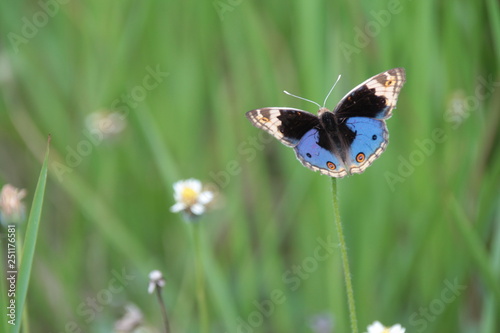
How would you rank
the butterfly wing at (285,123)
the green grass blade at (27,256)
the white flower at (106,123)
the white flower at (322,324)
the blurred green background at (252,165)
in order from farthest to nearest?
the white flower at (106,123), the blurred green background at (252,165), the white flower at (322,324), the butterfly wing at (285,123), the green grass blade at (27,256)

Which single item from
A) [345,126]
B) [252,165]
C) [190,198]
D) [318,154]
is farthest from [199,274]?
[252,165]

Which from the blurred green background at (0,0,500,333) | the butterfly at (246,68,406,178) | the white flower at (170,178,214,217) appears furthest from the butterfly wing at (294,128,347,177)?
the blurred green background at (0,0,500,333)

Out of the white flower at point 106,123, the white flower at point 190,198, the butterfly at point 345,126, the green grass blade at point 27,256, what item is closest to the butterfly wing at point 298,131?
the butterfly at point 345,126

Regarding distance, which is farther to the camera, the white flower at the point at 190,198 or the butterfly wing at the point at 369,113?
the white flower at the point at 190,198

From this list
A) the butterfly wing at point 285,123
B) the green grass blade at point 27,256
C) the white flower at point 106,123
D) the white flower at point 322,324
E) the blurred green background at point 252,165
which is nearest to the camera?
the green grass blade at point 27,256

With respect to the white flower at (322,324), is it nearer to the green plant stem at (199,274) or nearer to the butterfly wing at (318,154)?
the green plant stem at (199,274)

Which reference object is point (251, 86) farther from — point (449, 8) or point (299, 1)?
point (449, 8)

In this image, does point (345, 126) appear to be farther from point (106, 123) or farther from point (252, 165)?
point (106, 123)

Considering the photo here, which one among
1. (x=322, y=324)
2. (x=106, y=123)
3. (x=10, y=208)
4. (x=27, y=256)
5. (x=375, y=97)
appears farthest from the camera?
(x=106, y=123)
